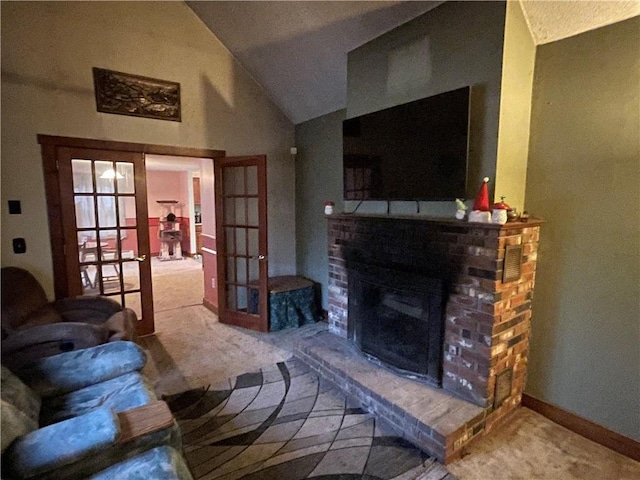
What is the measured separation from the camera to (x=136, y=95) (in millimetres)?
3377

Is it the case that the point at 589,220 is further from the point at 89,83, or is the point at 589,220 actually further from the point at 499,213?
the point at 89,83

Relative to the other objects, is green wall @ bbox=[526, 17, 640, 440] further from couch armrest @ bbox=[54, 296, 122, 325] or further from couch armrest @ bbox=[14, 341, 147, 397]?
couch armrest @ bbox=[54, 296, 122, 325]

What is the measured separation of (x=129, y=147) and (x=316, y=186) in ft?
6.53

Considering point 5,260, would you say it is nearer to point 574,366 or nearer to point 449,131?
point 449,131

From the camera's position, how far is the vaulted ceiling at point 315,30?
2.02 m

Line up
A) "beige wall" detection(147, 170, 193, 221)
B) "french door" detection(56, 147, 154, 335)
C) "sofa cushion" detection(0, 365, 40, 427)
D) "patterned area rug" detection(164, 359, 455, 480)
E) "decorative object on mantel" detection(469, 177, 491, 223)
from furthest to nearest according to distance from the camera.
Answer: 1. "beige wall" detection(147, 170, 193, 221)
2. "french door" detection(56, 147, 154, 335)
3. "decorative object on mantel" detection(469, 177, 491, 223)
4. "patterned area rug" detection(164, 359, 455, 480)
5. "sofa cushion" detection(0, 365, 40, 427)

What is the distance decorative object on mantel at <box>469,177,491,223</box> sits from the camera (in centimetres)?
206

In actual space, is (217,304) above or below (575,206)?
below

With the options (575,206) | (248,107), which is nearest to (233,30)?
(248,107)

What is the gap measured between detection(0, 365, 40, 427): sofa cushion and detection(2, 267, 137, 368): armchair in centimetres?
66

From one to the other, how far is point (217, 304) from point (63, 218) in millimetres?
1894

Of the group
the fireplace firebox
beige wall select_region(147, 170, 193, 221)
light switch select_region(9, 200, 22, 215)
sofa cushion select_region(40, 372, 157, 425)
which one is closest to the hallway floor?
the fireplace firebox

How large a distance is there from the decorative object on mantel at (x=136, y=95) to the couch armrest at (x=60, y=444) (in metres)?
2.87

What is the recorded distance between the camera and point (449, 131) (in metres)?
2.21
